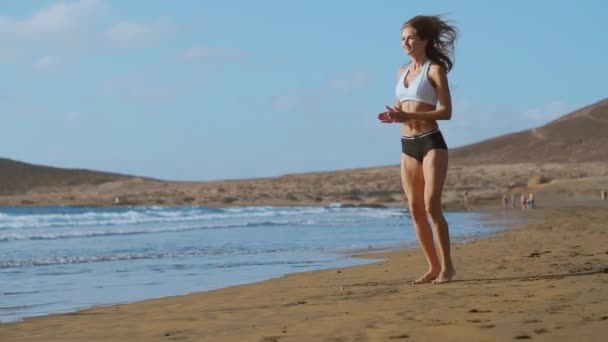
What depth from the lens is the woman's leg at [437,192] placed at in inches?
273

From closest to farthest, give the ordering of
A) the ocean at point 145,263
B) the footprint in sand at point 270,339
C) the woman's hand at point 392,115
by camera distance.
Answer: the footprint in sand at point 270,339
the woman's hand at point 392,115
the ocean at point 145,263

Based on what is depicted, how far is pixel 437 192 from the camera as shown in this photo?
6.96 m

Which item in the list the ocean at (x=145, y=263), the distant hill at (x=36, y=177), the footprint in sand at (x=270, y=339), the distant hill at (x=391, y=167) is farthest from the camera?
the distant hill at (x=36, y=177)

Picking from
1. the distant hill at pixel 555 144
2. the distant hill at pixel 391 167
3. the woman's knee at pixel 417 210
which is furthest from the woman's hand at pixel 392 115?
the distant hill at pixel 555 144

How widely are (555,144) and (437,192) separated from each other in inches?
2720

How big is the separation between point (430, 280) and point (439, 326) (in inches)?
94.1

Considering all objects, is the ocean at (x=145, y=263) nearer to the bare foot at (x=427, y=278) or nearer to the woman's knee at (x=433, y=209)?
the bare foot at (x=427, y=278)

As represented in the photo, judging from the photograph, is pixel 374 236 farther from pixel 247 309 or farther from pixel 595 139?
pixel 595 139

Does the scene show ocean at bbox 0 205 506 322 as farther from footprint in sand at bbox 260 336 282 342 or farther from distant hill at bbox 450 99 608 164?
distant hill at bbox 450 99 608 164

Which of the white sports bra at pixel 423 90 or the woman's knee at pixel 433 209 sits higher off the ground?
the white sports bra at pixel 423 90

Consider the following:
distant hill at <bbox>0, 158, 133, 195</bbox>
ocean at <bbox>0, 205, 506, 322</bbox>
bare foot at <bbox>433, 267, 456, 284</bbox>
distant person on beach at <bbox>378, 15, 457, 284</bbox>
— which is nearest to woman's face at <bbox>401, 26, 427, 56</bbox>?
distant person on beach at <bbox>378, 15, 457, 284</bbox>

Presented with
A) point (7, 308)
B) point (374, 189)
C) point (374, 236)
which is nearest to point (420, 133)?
point (7, 308)

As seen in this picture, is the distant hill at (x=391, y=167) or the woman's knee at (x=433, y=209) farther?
the distant hill at (x=391, y=167)

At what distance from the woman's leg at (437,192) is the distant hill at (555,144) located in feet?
195
